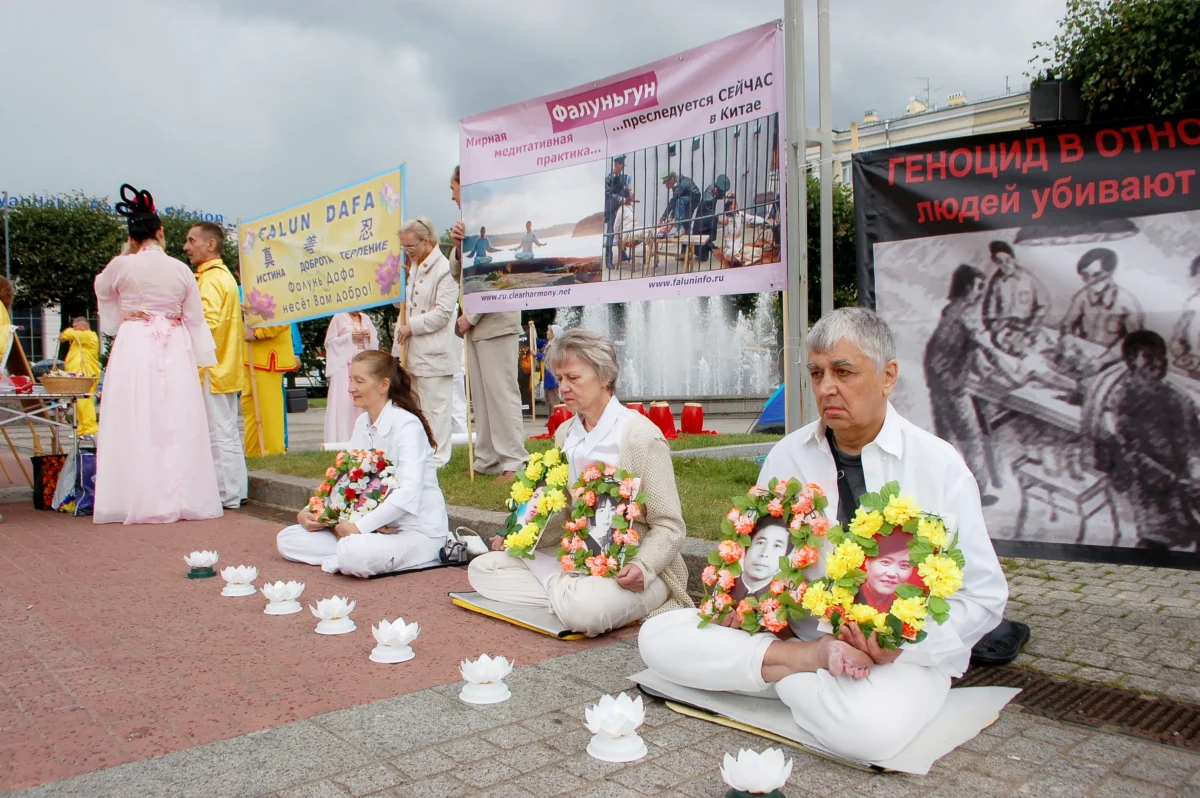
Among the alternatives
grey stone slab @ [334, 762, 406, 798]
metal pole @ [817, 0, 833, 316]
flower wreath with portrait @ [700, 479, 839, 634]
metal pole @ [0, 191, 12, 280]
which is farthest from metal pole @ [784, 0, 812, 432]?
metal pole @ [0, 191, 12, 280]

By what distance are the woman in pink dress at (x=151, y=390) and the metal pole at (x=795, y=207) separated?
5126 mm

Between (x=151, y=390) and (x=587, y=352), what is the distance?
5050 millimetres

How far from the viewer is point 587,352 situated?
4285mm

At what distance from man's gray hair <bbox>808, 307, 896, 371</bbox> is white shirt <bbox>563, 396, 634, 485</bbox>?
1387mm

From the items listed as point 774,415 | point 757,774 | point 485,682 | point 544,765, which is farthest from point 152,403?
point 774,415

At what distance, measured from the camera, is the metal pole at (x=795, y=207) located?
547 centimetres

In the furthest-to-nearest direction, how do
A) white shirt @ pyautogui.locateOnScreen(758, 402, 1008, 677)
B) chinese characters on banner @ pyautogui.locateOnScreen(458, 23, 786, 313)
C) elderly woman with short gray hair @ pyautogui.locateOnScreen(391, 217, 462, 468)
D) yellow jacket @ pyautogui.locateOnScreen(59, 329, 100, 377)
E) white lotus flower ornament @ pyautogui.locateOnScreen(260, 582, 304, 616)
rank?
yellow jacket @ pyautogui.locateOnScreen(59, 329, 100, 377)
elderly woman with short gray hair @ pyautogui.locateOnScreen(391, 217, 462, 468)
chinese characters on banner @ pyautogui.locateOnScreen(458, 23, 786, 313)
white lotus flower ornament @ pyautogui.locateOnScreen(260, 582, 304, 616)
white shirt @ pyautogui.locateOnScreen(758, 402, 1008, 677)

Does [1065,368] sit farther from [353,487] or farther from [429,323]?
[429,323]

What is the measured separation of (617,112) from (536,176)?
103 cm

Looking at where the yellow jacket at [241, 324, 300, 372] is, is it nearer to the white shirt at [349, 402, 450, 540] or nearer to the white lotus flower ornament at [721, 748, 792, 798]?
the white shirt at [349, 402, 450, 540]

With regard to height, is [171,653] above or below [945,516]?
below

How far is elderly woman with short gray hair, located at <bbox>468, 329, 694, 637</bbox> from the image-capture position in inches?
162

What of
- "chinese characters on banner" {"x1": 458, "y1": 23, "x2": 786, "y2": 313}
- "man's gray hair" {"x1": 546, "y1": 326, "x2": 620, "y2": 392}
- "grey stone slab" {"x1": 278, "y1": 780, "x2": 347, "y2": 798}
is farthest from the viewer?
"chinese characters on banner" {"x1": 458, "y1": 23, "x2": 786, "y2": 313}

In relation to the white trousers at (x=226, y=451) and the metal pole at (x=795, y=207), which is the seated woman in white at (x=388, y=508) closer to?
the metal pole at (x=795, y=207)
